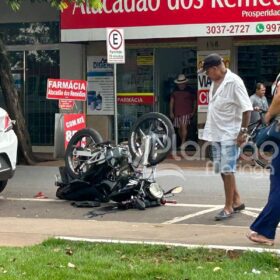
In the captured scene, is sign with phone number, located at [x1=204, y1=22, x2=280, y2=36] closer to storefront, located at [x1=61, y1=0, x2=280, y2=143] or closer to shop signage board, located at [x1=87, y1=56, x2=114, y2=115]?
storefront, located at [x1=61, y1=0, x2=280, y2=143]

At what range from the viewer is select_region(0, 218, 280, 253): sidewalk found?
740 cm

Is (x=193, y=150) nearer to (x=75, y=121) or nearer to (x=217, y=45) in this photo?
(x=217, y=45)

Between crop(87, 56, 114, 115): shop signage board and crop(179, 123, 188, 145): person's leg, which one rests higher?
crop(87, 56, 114, 115): shop signage board

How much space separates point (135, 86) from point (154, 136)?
27.6ft

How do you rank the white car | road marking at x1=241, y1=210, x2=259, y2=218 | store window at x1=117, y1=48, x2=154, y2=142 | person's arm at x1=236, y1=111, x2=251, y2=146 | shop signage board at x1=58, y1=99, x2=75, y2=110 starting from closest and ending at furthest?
1. person's arm at x1=236, y1=111, x2=251, y2=146
2. road marking at x1=241, y1=210, x2=259, y2=218
3. the white car
4. shop signage board at x1=58, y1=99, x2=75, y2=110
5. store window at x1=117, y1=48, x2=154, y2=142

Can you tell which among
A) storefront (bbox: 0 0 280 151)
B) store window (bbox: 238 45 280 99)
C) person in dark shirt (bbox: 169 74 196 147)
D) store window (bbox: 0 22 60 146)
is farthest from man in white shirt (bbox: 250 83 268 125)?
store window (bbox: 0 22 60 146)

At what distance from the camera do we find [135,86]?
18531mm

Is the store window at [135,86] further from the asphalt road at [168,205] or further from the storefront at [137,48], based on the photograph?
the asphalt road at [168,205]

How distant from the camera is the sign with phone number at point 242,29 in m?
15.3

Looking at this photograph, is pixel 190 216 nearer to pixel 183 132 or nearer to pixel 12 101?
pixel 12 101

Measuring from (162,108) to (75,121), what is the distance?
186 inches

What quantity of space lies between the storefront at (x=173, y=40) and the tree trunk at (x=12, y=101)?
69.9 inches

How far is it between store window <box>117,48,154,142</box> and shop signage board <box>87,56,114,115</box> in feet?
0.97

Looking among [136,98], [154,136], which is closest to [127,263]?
[154,136]
